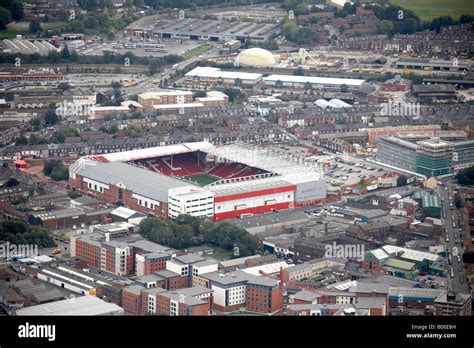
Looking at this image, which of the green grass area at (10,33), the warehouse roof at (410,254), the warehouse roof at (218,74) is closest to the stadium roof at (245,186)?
the warehouse roof at (410,254)

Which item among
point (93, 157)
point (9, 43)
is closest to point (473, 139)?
point (93, 157)

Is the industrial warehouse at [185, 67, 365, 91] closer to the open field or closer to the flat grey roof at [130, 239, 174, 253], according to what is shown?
the open field

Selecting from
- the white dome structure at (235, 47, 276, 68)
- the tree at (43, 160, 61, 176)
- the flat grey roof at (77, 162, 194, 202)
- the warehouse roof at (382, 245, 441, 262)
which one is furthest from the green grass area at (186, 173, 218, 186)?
the white dome structure at (235, 47, 276, 68)

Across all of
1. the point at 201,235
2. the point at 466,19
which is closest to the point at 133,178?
the point at 201,235

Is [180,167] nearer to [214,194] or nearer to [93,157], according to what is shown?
[93,157]

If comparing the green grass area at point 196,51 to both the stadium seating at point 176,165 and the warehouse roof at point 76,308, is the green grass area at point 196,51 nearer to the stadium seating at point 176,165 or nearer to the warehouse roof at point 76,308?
the stadium seating at point 176,165

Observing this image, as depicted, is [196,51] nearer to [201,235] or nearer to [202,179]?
[202,179]

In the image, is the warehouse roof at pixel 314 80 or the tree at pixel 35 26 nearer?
the warehouse roof at pixel 314 80
